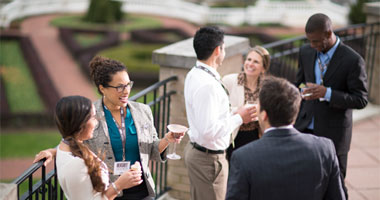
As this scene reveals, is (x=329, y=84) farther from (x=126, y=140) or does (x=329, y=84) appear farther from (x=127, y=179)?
(x=127, y=179)

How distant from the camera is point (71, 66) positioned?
1875cm

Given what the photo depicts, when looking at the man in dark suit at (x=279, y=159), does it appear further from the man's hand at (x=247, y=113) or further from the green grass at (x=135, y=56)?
the green grass at (x=135, y=56)

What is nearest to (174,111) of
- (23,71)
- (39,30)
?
(23,71)

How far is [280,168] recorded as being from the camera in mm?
2707

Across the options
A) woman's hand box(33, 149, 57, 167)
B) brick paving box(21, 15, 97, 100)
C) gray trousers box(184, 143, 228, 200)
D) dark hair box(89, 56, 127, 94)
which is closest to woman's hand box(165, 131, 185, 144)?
gray trousers box(184, 143, 228, 200)

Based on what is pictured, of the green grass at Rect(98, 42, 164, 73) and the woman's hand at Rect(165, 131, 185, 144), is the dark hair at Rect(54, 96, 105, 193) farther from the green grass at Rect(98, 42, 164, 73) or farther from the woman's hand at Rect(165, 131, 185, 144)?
the green grass at Rect(98, 42, 164, 73)

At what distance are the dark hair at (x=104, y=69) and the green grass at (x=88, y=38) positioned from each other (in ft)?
59.8

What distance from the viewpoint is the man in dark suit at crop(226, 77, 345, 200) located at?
270 cm

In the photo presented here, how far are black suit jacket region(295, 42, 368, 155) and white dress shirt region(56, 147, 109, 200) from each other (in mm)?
2356

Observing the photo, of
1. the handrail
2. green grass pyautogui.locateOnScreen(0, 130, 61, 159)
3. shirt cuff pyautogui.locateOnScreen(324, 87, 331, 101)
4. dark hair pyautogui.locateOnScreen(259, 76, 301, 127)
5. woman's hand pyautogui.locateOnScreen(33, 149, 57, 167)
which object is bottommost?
green grass pyautogui.locateOnScreen(0, 130, 61, 159)

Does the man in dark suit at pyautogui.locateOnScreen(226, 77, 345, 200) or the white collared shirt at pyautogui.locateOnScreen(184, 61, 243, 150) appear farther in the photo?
the white collared shirt at pyautogui.locateOnScreen(184, 61, 243, 150)

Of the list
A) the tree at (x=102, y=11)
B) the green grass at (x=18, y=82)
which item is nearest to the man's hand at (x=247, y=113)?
the green grass at (x=18, y=82)

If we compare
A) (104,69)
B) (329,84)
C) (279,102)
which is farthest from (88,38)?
(279,102)

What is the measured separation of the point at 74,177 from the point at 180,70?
2.55 meters
